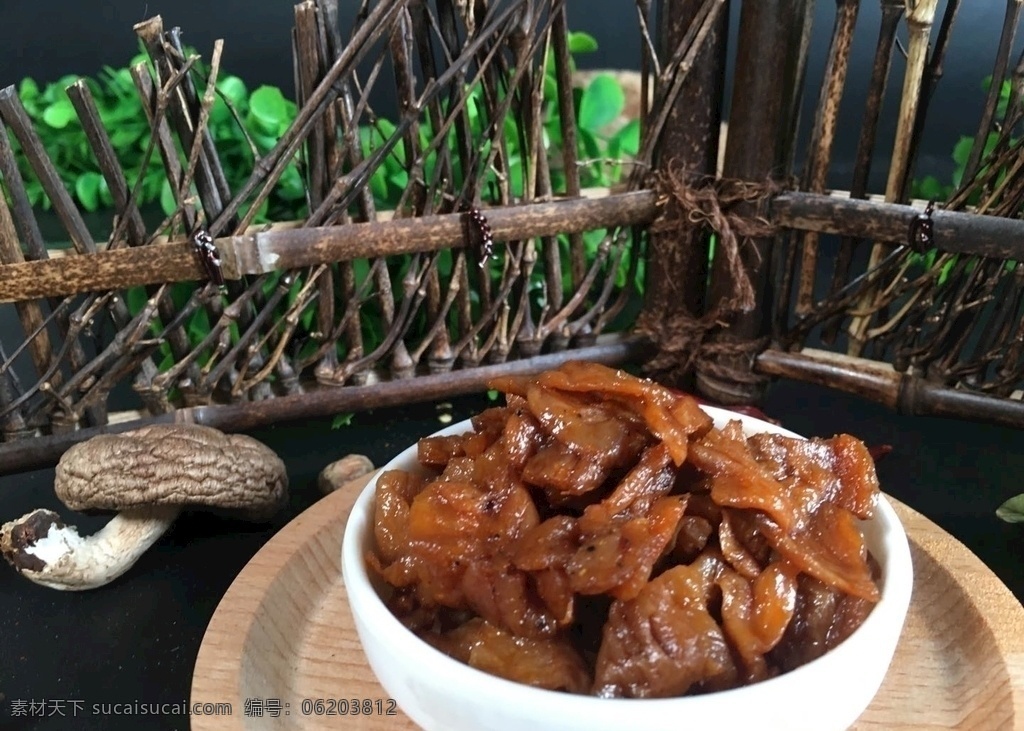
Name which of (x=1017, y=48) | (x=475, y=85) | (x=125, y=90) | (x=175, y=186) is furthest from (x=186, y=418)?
(x=1017, y=48)

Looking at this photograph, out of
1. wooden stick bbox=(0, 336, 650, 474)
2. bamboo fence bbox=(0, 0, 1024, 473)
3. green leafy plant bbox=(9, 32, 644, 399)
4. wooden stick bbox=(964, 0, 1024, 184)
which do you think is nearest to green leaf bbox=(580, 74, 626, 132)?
green leafy plant bbox=(9, 32, 644, 399)

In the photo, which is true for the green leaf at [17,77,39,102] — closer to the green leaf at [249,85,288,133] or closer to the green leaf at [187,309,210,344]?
the green leaf at [249,85,288,133]

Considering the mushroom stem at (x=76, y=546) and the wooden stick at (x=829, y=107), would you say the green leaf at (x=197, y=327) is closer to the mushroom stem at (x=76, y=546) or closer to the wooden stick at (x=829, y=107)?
the mushroom stem at (x=76, y=546)

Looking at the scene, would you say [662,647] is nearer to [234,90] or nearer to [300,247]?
[300,247]

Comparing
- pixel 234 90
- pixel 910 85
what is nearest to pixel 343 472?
pixel 234 90

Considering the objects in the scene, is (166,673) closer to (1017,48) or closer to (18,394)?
(18,394)

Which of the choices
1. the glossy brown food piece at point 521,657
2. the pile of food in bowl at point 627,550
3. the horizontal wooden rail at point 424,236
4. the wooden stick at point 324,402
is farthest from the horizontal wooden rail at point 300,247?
the glossy brown food piece at point 521,657
